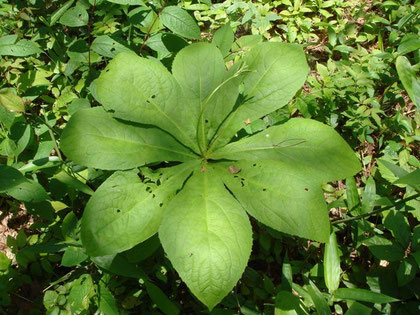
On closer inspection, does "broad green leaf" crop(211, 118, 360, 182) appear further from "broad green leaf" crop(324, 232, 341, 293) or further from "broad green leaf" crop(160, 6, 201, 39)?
"broad green leaf" crop(160, 6, 201, 39)

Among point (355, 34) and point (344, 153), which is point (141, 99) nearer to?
point (344, 153)

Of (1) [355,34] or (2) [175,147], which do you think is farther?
(1) [355,34]

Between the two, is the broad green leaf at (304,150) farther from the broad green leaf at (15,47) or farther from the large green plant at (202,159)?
the broad green leaf at (15,47)

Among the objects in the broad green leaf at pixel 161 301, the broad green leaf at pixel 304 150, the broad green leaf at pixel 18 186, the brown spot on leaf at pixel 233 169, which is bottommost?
the broad green leaf at pixel 161 301

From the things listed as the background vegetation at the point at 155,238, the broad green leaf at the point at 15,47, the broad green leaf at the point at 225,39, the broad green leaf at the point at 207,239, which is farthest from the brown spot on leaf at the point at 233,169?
the broad green leaf at the point at 15,47

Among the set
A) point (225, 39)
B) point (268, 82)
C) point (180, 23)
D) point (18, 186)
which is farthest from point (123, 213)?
point (225, 39)

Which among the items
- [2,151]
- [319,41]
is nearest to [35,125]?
[2,151]

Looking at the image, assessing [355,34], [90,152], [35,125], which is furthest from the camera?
[355,34]

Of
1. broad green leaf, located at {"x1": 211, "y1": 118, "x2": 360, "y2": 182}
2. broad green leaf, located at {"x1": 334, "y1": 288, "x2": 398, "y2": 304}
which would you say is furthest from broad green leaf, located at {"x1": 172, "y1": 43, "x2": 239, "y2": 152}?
broad green leaf, located at {"x1": 334, "y1": 288, "x2": 398, "y2": 304}
